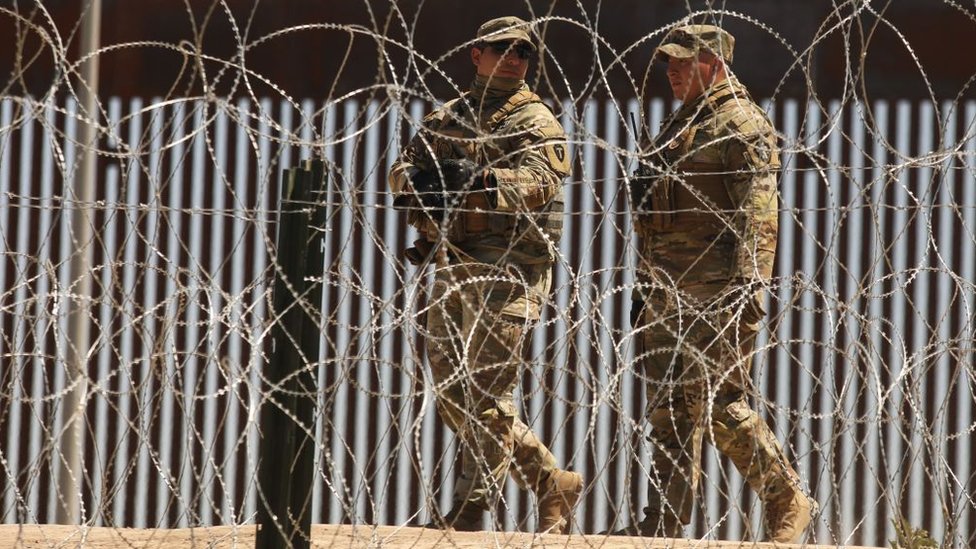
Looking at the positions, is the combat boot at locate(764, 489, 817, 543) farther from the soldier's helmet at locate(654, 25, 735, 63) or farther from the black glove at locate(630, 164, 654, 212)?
the soldier's helmet at locate(654, 25, 735, 63)

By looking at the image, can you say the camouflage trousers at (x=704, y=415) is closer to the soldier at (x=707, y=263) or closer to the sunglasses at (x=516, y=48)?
the soldier at (x=707, y=263)

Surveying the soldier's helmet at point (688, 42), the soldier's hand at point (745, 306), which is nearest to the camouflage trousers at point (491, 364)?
the soldier's hand at point (745, 306)

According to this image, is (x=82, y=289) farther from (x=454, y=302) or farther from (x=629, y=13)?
(x=629, y=13)

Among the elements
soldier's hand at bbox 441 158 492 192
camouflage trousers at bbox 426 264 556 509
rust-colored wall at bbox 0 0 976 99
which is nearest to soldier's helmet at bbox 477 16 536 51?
soldier's hand at bbox 441 158 492 192

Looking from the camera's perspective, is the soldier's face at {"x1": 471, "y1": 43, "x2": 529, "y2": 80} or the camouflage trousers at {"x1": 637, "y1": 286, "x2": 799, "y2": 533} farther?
the soldier's face at {"x1": 471, "y1": 43, "x2": 529, "y2": 80}

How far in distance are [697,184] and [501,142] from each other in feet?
2.00

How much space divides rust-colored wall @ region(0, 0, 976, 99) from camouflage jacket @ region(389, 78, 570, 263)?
2.66m

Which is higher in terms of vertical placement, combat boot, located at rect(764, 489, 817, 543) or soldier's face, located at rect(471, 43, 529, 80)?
soldier's face, located at rect(471, 43, 529, 80)

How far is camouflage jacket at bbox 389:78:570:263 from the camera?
4.77 m

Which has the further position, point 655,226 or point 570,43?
point 570,43

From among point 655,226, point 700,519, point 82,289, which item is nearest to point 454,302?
point 655,226

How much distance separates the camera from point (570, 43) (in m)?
7.79

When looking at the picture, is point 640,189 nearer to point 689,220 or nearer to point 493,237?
point 689,220

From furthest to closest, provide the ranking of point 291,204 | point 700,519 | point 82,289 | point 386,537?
point 700,519 → point 82,289 → point 386,537 → point 291,204
